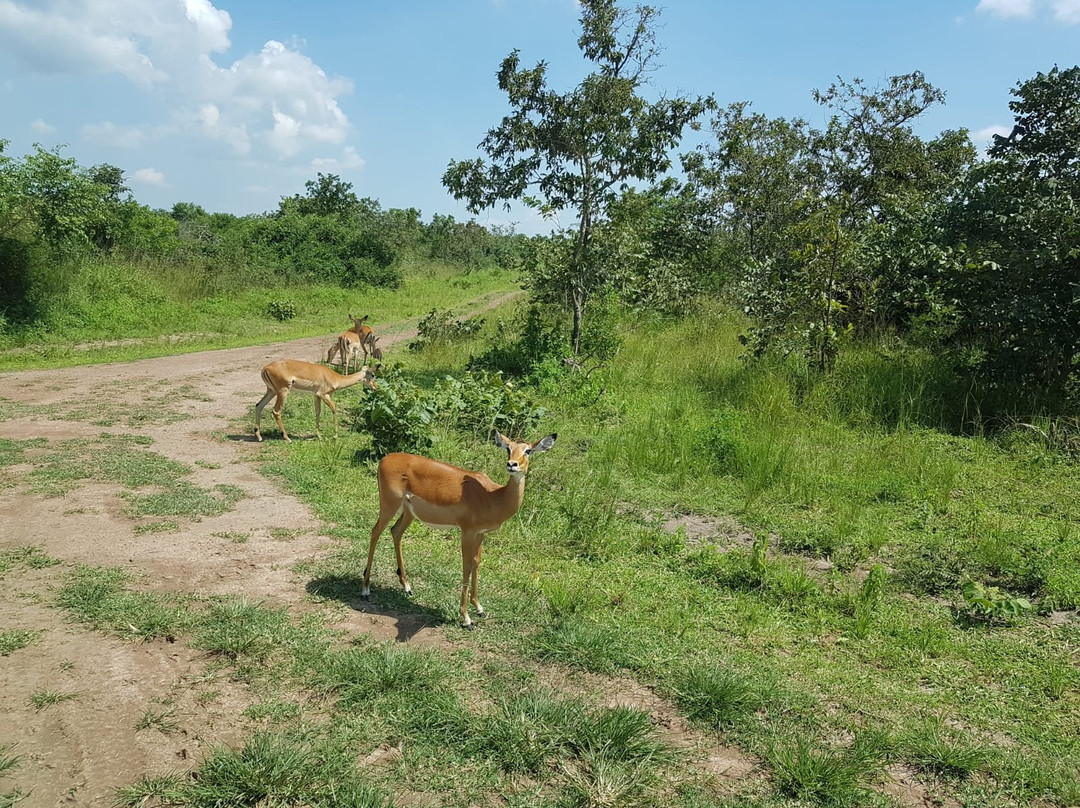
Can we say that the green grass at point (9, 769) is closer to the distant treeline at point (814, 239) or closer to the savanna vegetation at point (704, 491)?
the savanna vegetation at point (704, 491)

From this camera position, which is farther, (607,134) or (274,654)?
(607,134)

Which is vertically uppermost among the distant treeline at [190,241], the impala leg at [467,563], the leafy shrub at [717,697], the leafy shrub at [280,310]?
the distant treeline at [190,241]

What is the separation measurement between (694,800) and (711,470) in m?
5.23

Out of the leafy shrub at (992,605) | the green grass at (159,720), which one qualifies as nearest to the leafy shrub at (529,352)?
the leafy shrub at (992,605)

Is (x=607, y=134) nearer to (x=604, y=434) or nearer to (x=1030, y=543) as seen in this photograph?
(x=604, y=434)

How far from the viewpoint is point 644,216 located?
516 inches

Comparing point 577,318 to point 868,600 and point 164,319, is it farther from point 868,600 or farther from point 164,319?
point 164,319

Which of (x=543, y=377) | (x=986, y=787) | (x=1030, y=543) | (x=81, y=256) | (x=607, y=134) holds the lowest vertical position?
(x=986, y=787)

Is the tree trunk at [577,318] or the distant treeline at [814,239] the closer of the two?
the distant treeline at [814,239]

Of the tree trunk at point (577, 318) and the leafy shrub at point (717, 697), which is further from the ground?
the tree trunk at point (577, 318)

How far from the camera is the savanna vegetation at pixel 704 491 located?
11.7ft

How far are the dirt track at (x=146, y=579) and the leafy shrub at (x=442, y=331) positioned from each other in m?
6.24

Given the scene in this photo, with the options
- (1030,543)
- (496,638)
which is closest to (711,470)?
(1030,543)

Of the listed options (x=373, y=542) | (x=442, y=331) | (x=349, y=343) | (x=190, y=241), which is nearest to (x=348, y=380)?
(x=349, y=343)
